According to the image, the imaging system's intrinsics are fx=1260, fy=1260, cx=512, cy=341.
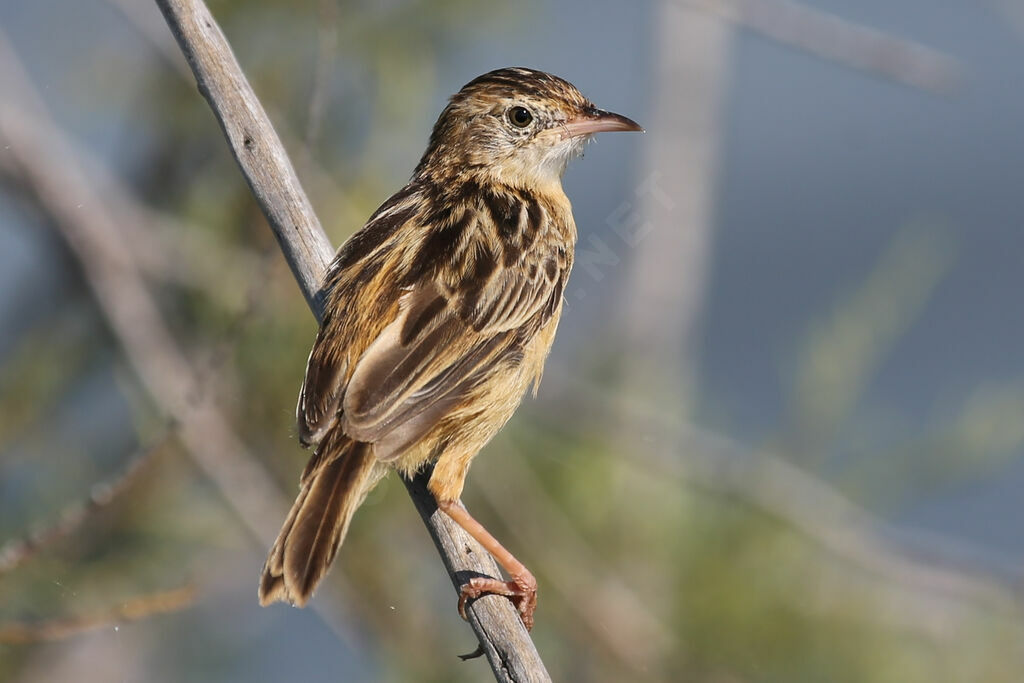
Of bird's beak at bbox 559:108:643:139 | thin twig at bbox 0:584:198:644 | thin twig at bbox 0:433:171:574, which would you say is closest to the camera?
thin twig at bbox 0:433:171:574

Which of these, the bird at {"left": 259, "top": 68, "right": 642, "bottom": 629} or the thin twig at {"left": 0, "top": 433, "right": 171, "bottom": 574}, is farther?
the bird at {"left": 259, "top": 68, "right": 642, "bottom": 629}

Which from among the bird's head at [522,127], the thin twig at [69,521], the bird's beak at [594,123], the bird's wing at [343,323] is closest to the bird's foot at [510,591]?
the bird's wing at [343,323]

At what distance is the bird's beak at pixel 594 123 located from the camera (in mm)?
A: 4734

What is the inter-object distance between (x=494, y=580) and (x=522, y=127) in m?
1.90

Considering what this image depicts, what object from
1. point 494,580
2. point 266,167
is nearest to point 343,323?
point 266,167

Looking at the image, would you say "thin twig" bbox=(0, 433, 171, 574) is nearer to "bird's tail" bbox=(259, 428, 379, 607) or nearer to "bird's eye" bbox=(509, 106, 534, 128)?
"bird's tail" bbox=(259, 428, 379, 607)

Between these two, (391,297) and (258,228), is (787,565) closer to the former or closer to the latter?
(391,297)

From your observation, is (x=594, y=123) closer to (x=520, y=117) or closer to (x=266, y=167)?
(x=520, y=117)

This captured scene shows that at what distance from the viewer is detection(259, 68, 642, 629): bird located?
12.2ft

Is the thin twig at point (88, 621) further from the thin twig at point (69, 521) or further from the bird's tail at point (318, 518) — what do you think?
the bird's tail at point (318, 518)

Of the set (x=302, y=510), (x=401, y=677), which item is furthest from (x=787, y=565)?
(x=302, y=510)

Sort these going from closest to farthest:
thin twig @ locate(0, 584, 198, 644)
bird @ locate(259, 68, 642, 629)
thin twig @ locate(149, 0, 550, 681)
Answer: thin twig @ locate(0, 584, 198, 644) < bird @ locate(259, 68, 642, 629) < thin twig @ locate(149, 0, 550, 681)

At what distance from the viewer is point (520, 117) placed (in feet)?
16.0

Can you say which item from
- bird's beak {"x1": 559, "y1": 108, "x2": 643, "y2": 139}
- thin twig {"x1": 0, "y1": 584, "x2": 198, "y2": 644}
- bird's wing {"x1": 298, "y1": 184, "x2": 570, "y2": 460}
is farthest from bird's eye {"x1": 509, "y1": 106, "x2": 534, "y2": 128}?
thin twig {"x1": 0, "y1": 584, "x2": 198, "y2": 644}
